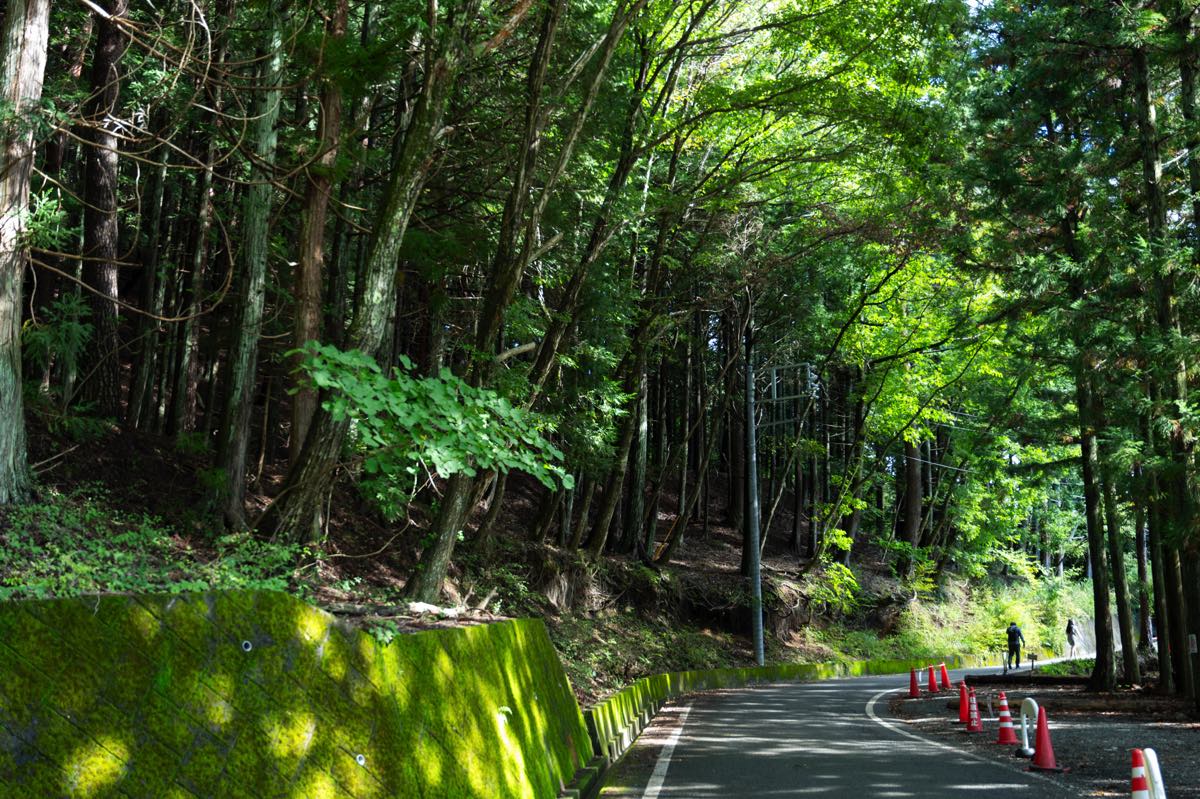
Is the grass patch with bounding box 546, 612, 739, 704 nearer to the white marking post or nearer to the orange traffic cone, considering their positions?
the orange traffic cone

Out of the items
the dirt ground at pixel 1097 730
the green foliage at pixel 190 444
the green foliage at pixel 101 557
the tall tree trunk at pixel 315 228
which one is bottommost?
the dirt ground at pixel 1097 730

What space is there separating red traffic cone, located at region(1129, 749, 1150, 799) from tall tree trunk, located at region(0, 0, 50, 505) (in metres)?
9.10

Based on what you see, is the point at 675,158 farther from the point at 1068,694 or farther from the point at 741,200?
the point at 1068,694

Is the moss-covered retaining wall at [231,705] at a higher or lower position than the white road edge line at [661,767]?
higher

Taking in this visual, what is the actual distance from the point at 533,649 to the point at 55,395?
9.57m

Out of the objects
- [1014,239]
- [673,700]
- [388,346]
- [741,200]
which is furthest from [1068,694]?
[388,346]

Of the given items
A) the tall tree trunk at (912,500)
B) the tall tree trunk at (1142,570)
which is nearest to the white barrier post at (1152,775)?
the tall tree trunk at (1142,570)

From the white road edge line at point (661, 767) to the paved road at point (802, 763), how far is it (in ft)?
0.04

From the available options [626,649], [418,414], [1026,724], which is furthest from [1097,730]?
[418,414]

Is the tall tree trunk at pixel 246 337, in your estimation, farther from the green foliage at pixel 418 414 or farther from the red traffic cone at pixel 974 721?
the red traffic cone at pixel 974 721

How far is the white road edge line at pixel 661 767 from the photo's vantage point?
8906 millimetres

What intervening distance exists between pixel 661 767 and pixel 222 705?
7.36 m

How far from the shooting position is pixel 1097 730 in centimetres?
1436

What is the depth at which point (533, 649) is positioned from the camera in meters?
8.66
